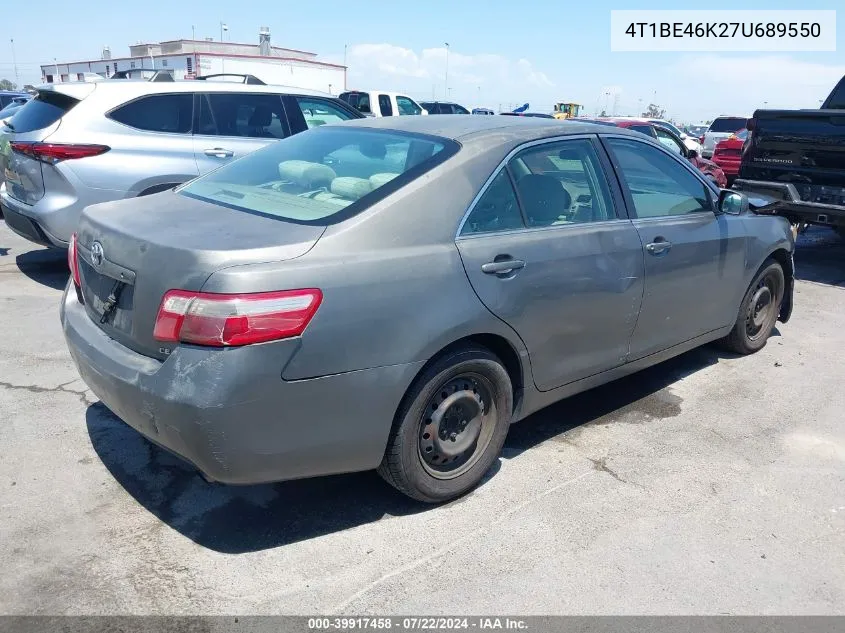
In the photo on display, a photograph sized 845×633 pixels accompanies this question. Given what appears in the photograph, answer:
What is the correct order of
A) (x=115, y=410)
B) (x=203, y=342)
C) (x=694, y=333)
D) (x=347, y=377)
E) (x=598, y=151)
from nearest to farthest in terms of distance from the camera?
1. (x=203, y=342)
2. (x=347, y=377)
3. (x=115, y=410)
4. (x=598, y=151)
5. (x=694, y=333)

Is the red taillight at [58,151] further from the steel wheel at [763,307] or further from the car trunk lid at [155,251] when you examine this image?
the steel wheel at [763,307]

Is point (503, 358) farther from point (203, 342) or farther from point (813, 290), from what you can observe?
point (813, 290)

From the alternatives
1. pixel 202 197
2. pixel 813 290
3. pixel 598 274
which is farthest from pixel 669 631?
pixel 813 290

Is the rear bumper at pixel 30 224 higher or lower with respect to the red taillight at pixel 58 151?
lower

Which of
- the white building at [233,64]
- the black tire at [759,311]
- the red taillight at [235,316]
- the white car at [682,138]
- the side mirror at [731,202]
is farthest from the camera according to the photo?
the white building at [233,64]

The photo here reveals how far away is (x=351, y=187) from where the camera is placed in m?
3.23

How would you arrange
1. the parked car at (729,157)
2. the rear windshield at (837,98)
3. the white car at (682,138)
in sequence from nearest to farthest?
the rear windshield at (837,98), the white car at (682,138), the parked car at (729,157)

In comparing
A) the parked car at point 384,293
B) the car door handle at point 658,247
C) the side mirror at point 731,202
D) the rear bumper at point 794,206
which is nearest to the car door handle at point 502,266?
the parked car at point 384,293

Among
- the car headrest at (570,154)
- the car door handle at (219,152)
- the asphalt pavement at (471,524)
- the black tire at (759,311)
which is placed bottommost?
the asphalt pavement at (471,524)

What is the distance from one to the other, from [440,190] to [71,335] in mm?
1760

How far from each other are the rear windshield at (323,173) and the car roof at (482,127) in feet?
0.29

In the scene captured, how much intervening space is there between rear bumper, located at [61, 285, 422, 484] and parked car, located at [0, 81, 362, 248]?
3.54 metres

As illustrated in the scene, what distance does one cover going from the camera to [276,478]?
276 centimetres

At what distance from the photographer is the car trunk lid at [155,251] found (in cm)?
263
